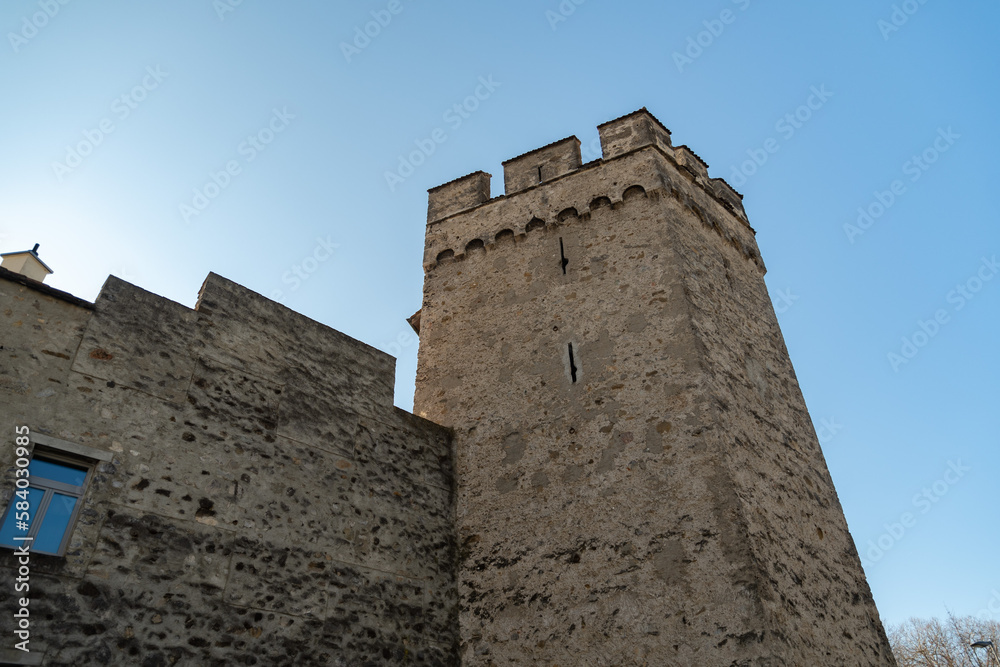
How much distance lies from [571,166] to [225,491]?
18.3 ft

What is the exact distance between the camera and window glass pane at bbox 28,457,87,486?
4.56 m

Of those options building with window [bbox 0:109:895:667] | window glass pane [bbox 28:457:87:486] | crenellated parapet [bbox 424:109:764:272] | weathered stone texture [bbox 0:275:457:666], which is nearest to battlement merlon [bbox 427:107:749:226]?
crenellated parapet [bbox 424:109:764:272]

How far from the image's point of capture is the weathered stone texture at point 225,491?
14.8 feet

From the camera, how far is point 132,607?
446cm

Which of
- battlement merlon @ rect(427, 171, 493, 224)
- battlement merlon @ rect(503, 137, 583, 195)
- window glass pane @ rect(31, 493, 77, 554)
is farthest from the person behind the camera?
battlement merlon @ rect(427, 171, 493, 224)

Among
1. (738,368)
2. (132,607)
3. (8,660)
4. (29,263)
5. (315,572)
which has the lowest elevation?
(8,660)

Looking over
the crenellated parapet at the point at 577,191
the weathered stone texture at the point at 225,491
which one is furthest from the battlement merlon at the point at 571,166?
the weathered stone texture at the point at 225,491

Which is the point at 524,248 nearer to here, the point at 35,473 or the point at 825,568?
the point at 825,568

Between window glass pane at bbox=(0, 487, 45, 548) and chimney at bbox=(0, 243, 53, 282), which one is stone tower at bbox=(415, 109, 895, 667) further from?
chimney at bbox=(0, 243, 53, 282)

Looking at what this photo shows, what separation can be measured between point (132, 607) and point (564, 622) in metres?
3.19

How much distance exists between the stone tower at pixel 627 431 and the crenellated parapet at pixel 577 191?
0.10 ft

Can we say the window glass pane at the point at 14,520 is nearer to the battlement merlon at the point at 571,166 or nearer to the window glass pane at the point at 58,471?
the window glass pane at the point at 58,471

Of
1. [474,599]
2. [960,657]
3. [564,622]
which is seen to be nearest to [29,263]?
[474,599]

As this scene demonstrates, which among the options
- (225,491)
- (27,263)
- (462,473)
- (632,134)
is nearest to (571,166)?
(632,134)
